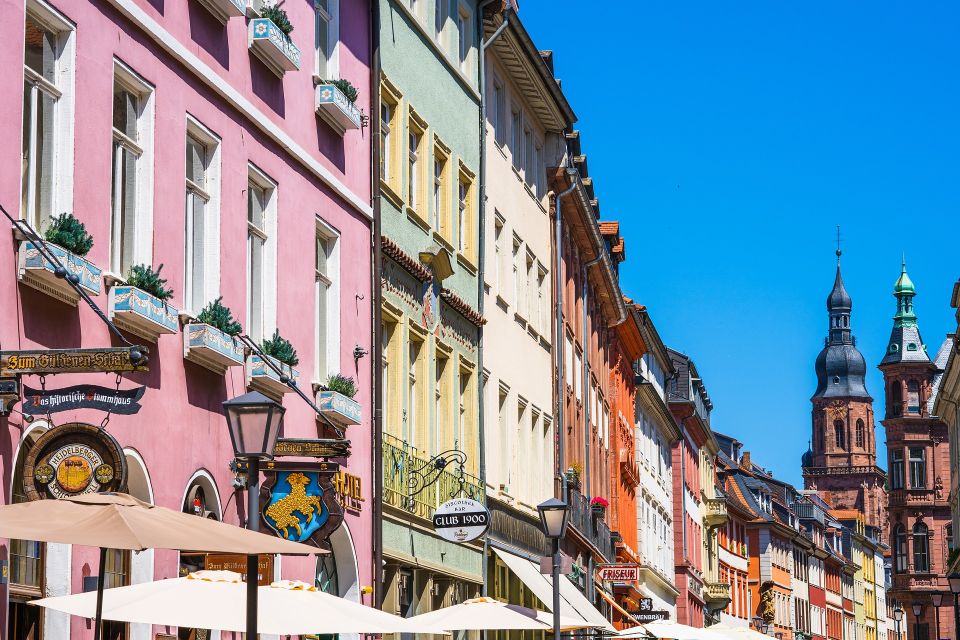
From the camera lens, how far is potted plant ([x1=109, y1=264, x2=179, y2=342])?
44.9ft

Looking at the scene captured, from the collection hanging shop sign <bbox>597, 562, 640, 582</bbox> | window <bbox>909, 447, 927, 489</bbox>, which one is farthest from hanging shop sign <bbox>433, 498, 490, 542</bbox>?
window <bbox>909, 447, 927, 489</bbox>

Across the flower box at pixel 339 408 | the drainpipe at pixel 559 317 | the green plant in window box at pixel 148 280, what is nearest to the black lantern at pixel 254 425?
the green plant in window box at pixel 148 280

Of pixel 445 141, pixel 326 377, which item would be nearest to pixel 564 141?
pixel 445 141

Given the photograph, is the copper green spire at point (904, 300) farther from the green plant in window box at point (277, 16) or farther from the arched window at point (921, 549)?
the green plant in window box at point (277, 16)

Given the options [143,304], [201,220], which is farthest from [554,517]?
[143,304]

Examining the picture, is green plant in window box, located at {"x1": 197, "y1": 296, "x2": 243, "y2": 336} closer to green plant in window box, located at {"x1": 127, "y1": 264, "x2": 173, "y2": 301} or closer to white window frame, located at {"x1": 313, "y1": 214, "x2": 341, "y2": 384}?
green plant in window box, located at {"x1": 127, "y1": 264, "x2": 173, "y2": 301}

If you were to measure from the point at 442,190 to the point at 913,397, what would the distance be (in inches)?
5460

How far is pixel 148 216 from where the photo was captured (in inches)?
577

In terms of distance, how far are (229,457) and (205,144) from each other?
2871mm

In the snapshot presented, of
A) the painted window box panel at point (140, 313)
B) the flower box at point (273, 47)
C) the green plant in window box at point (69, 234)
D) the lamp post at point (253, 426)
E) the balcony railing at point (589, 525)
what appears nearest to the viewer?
the lamp post at point (253, 426)

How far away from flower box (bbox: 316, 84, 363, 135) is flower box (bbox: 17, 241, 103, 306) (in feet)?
21.9

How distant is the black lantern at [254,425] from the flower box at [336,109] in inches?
313

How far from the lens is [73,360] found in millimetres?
11352

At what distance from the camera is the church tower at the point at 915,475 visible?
138750 millimetres
